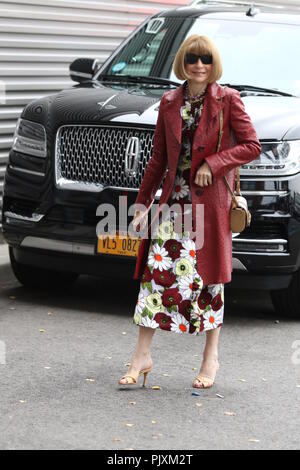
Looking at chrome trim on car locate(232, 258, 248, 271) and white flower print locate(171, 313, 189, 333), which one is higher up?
white flower print locate(171, 313, 189, 333)

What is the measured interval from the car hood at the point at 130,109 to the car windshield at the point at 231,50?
340mm

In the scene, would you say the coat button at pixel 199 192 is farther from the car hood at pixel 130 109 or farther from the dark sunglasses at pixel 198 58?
the car hood at pixel 130 109

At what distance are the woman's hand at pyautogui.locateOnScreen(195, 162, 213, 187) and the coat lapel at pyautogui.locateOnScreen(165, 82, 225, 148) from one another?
13 cm

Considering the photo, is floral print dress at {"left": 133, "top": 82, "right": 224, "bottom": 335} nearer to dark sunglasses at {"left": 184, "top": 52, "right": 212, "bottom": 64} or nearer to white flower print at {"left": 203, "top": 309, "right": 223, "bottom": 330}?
white flower print at {"left": 203, "top": 309, "right": 223, "bottom": 330}

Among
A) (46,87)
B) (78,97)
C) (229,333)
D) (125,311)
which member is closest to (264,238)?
(229,333)

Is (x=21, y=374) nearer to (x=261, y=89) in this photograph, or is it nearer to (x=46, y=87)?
(x=261, y=89)

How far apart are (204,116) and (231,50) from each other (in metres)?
2.93

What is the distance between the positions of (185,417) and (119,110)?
2849mm

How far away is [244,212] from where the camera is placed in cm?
622

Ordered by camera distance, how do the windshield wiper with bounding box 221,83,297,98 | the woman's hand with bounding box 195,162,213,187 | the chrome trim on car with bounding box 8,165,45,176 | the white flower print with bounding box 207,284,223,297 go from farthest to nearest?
1. the windshield wiper with bounding box 221,83,297,98
2. the chrome trim on car with bounding box 8,165,45,176
3. the white flower print with bounding box 207,284,223,297
4. the woman's hand with bounding box 195,162,213,187

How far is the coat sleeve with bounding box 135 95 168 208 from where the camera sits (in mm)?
6230

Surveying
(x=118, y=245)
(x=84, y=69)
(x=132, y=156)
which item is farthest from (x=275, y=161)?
(x=84, y=69)

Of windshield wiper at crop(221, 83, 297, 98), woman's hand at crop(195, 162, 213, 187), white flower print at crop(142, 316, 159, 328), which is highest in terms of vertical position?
woman's hand at crop(195, 162, 213, 187)

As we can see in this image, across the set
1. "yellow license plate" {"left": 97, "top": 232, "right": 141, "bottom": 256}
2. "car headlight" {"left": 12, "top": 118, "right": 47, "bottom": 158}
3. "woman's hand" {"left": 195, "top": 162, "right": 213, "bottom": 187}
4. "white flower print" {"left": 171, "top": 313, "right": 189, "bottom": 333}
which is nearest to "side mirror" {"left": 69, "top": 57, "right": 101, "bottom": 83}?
"car headlight" {"left": 12, "top": 118, "right": 47, "bottom": 158}
